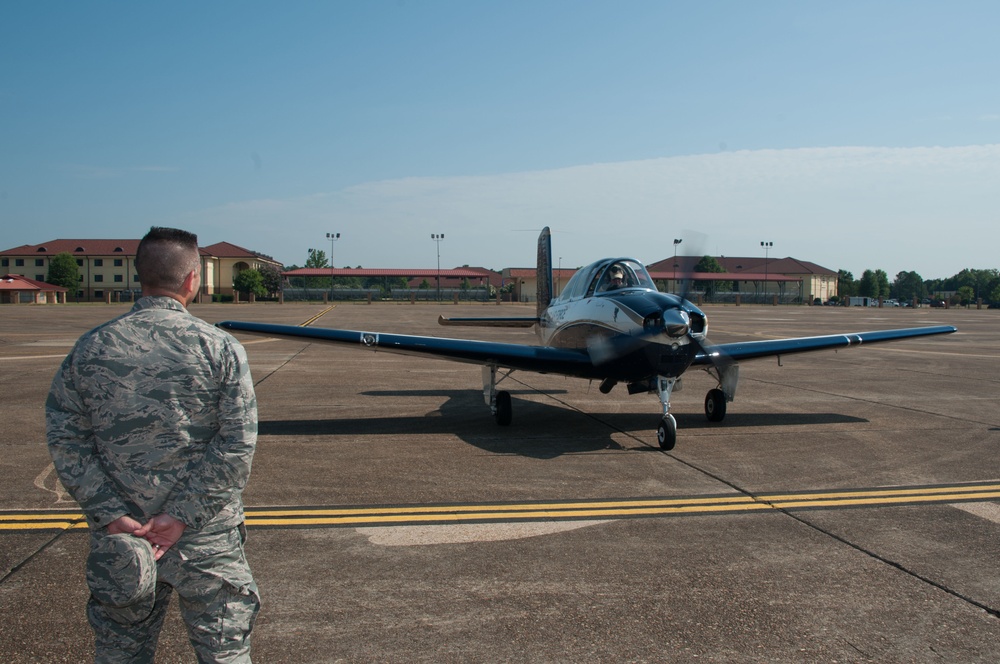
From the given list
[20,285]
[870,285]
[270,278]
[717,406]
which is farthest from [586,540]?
[870,285]

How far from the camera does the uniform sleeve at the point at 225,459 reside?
104 inches

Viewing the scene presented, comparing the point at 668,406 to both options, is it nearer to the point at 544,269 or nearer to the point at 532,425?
the point at 532,425

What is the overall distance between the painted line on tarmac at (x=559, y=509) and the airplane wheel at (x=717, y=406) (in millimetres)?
3951

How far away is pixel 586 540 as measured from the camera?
5.37 m

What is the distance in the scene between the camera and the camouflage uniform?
8.55 ft

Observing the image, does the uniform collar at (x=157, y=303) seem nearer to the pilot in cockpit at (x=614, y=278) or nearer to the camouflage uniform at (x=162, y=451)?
the camouflage uniform at (x=162, y=451)

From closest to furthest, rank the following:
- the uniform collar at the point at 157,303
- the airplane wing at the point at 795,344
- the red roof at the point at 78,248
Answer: the uniform collar at the point at 157,303 → the airplane wing at the point at 795,344 → the red roof at the point at 78,248

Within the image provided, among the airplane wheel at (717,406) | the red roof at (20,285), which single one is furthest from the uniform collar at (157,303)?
the red roof at (20,285)

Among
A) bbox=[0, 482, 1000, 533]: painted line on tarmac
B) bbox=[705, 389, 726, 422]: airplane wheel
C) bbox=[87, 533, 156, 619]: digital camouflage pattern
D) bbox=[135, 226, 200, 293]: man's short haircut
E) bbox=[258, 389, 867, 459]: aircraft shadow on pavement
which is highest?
bbox=[135, 226, 200, 293]: man's short haircut

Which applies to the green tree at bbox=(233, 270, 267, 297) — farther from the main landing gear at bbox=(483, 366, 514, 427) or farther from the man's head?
the man's head

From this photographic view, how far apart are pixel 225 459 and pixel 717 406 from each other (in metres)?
9.39

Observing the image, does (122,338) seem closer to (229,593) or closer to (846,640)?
(229,593)

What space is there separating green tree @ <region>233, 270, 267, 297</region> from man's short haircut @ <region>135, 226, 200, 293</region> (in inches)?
4150

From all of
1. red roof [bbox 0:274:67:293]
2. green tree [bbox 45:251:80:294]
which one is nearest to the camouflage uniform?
red roof [bbox 0:274:67:293]
